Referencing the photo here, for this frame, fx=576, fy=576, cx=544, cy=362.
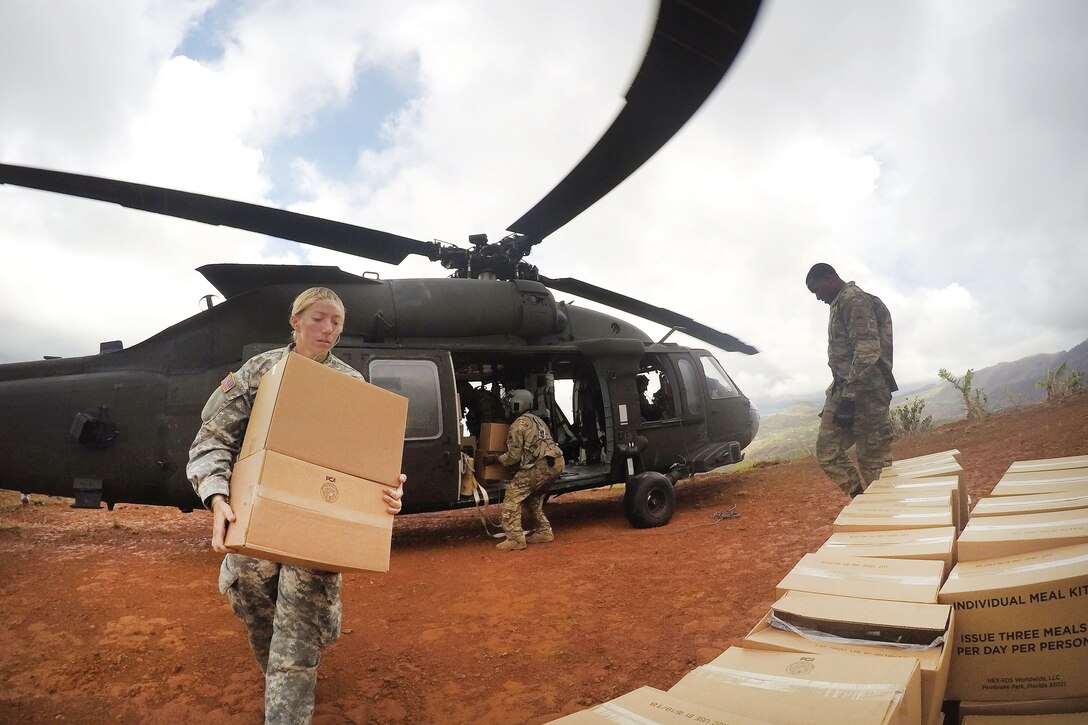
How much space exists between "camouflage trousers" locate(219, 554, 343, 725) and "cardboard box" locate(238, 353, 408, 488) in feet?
1.48

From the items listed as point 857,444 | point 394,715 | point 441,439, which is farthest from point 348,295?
point 857,444

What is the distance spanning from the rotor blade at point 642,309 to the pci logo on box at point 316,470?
4659mm

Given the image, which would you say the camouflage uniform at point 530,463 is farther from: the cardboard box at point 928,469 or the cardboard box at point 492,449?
the cardboard box at point 928,469

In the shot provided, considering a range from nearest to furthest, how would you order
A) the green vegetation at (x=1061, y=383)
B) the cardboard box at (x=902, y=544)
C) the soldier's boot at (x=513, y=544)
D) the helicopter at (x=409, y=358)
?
the cardboard box at (x=902, y=544) → the helicopter at (x=409, y=358) → the soldier's boot at (x=513, y=544) → the green vegetation at (x=1061, y=383)

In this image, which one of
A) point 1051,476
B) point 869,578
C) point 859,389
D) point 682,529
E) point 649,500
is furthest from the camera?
point 649,500

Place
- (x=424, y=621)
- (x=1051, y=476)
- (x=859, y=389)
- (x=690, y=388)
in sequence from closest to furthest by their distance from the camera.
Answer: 1. (x=1051, y=476)
2. (x=424, y=621)
3. (x=859, y=389)
4. (x=690, y=388)

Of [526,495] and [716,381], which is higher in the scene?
[716,381]

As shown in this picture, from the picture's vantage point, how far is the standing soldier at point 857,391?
458 centimetres

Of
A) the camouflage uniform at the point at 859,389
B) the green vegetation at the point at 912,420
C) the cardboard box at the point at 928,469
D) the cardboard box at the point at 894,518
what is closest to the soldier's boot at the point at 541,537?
the camouflage uniform at the point at 859,389

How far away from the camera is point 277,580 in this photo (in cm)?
221

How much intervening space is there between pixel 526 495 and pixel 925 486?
3.70 meters

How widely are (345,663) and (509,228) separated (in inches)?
147

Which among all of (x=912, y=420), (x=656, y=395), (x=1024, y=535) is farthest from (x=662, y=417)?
(x=912, y=420)

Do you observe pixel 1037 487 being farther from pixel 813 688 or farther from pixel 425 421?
pixel 425 421
